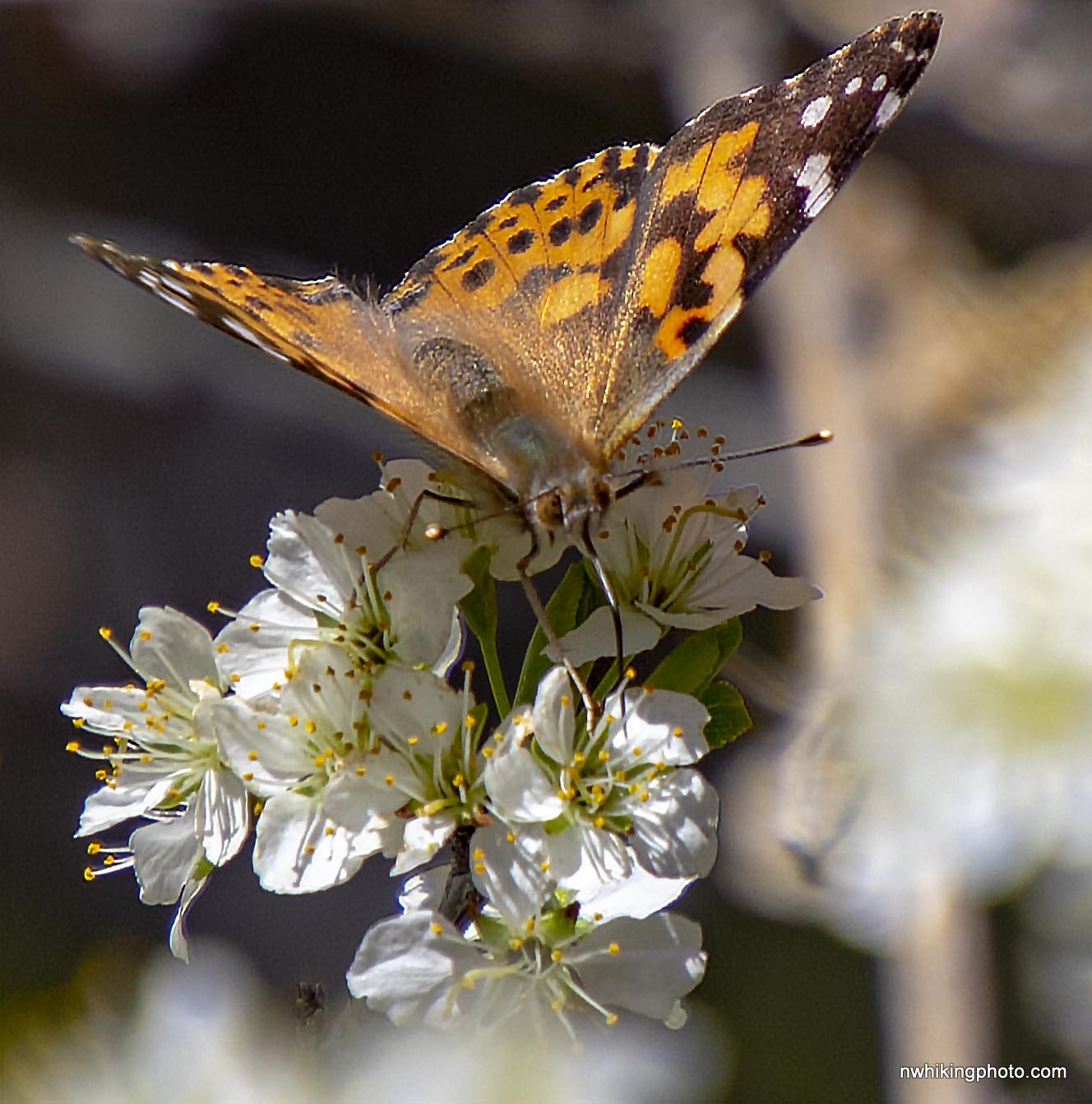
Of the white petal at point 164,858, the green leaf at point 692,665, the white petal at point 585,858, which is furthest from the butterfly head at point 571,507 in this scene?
the white petal at point 164,858

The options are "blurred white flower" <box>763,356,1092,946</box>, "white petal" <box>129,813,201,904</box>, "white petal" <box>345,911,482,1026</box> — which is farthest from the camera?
"blurred white flower" <box>763,356,1092,946</box>

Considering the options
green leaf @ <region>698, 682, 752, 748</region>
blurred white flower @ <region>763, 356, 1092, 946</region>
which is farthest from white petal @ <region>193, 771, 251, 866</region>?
blurred white flower @ <region>763, 356, 1092, 946</region>

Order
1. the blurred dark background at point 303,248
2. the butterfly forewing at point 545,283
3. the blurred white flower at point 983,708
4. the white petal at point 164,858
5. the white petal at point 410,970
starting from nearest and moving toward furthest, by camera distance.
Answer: the white petal at point 410,970 < the white petal at point 164,858 < the butterfly forewing at point 545,283 < the blurred white flower at point 983,708 < the blurred dark background at point 303,248

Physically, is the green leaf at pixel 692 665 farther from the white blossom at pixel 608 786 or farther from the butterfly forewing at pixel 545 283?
the butterfly forewing at pixel 545 283

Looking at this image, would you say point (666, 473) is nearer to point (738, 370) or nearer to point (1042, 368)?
point (1042, 368)

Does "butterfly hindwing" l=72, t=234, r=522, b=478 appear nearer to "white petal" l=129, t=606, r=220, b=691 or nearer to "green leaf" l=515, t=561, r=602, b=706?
"green leaf" l=515, t=561, r=602, b=706

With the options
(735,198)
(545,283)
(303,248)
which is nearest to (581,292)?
(545,283)

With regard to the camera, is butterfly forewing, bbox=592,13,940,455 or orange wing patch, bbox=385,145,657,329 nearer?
butterfly forewing, bbox=592,13,940,455

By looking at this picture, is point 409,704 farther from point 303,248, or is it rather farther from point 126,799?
point 303,248
